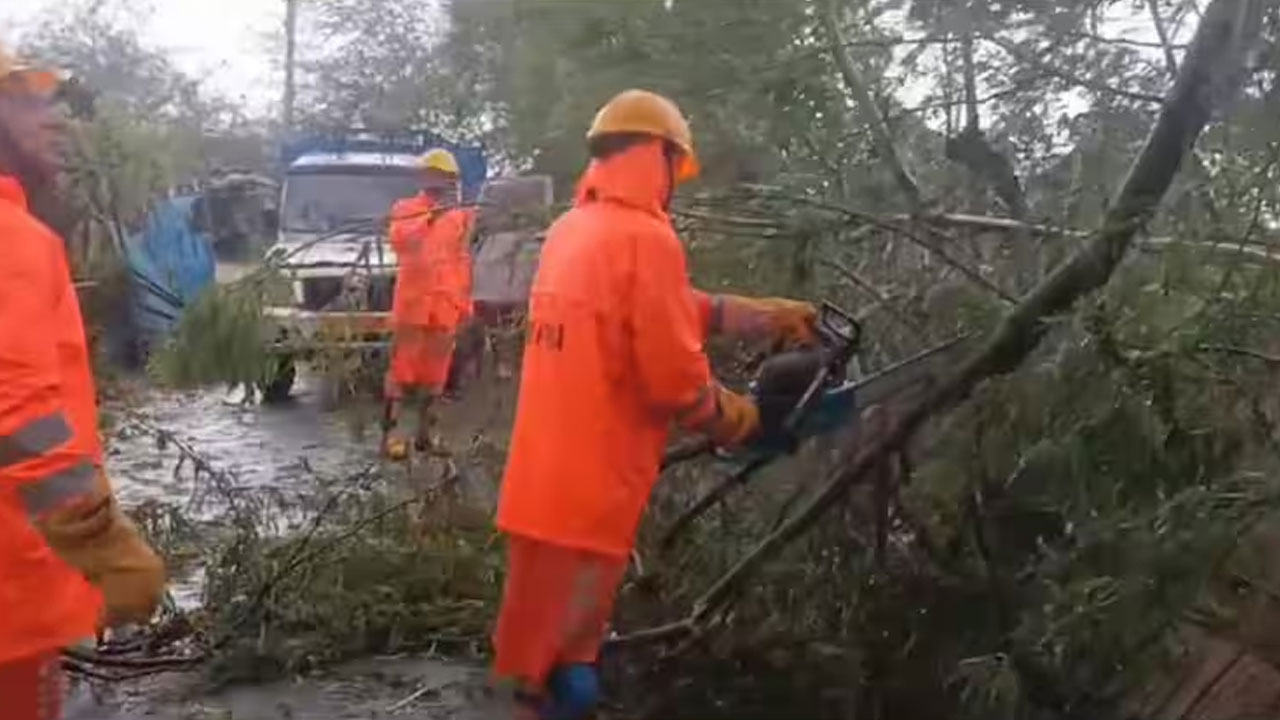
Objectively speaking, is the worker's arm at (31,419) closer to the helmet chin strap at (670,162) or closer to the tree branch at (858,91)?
the helmet chin strap at (670,162)

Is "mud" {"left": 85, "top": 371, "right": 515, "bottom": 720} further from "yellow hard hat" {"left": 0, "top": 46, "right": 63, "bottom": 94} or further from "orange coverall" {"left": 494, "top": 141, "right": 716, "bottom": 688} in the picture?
"yellow hard hat" {"left": 0, "top": 46, "right": 63, "bottom": 94}

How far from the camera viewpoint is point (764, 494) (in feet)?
15.9

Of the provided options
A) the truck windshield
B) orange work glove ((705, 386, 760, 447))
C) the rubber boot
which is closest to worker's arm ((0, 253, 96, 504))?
orange work glove ((705, 386, 760, 447))

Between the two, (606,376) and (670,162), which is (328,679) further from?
(670,162)

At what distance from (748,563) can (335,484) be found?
1935 mm

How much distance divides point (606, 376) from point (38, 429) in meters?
1.40

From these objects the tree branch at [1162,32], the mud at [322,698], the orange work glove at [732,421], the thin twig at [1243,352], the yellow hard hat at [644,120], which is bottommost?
the mud at [322,698]

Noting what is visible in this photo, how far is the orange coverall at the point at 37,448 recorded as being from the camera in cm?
285

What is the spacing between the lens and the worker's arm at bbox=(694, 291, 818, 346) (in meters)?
4.30

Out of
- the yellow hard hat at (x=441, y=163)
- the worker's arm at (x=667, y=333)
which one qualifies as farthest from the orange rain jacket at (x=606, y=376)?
the yellow hard hat at (x=441, y=163)

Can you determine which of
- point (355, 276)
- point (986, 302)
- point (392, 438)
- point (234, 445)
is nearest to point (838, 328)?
point (986, 302)

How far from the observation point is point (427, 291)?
7.30 meters

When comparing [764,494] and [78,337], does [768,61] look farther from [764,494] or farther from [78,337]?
[78,337]

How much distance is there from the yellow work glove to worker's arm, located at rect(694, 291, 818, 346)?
169 cm
